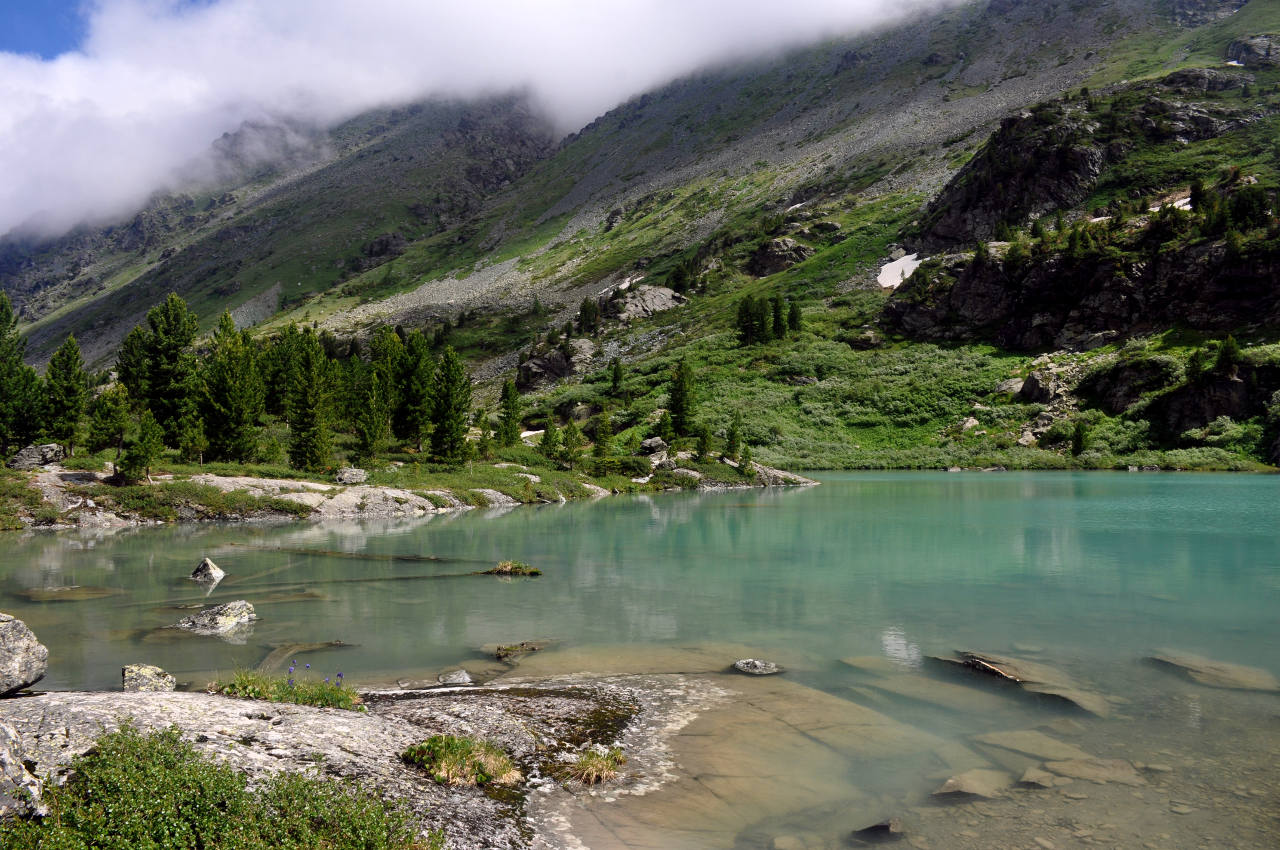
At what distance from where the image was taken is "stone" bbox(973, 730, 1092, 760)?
10.1 m

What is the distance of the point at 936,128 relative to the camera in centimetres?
19950

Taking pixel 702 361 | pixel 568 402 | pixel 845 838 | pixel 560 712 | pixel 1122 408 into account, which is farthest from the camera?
pixel 702 361

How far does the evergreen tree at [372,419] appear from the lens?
189 feet

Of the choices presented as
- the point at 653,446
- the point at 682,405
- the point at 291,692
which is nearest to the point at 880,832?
the point at 291,692

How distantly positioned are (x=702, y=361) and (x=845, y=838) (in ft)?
370

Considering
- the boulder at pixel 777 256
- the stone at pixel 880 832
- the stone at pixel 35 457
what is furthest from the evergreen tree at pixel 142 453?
the boulder at pixel 777 256

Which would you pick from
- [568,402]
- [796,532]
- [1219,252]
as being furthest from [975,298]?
[796,532]

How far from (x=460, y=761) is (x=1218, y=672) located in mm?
14279

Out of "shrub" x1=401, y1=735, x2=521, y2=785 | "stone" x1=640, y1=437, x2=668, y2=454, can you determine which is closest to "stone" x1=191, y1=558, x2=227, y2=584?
"shrub" x1=401, y1=735, x2=521, y2=785

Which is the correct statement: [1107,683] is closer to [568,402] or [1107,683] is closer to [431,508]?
[431,508]

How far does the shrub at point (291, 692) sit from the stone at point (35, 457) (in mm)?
45076

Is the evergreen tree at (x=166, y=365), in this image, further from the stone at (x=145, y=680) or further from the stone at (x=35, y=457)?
the stone at (x=145, y=680)

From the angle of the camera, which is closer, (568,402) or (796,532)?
(796,532)

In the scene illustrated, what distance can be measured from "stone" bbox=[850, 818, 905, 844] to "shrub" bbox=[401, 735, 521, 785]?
438 centimetres
